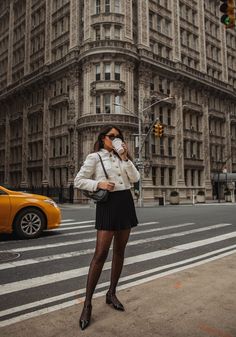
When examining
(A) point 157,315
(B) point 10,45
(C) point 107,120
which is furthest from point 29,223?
(B) point 10,45

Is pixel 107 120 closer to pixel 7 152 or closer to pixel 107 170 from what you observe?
pixel 7 152

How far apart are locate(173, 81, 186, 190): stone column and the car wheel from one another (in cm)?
3234

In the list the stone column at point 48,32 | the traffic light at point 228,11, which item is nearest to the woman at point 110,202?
the traffic light at point 228,11

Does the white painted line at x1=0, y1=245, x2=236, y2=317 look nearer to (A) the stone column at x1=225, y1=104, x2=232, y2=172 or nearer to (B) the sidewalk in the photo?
(B) the sidewalk

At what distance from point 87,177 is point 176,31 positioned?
44.3m

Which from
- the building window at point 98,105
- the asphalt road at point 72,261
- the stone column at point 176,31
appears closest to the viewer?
the asphalt road at point 72,261

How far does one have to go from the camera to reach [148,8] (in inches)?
1544

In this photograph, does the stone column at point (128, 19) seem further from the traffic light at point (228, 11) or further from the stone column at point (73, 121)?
the traffic light at point (228, 11)

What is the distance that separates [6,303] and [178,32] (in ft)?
148

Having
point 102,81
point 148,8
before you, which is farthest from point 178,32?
point 102,81

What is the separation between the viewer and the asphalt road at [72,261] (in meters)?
3.88

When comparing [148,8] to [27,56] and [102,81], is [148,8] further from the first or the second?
[27,56]

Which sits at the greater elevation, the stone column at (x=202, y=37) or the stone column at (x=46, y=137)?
the stone column at (x=202, y=37)

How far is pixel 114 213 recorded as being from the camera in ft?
11.1
